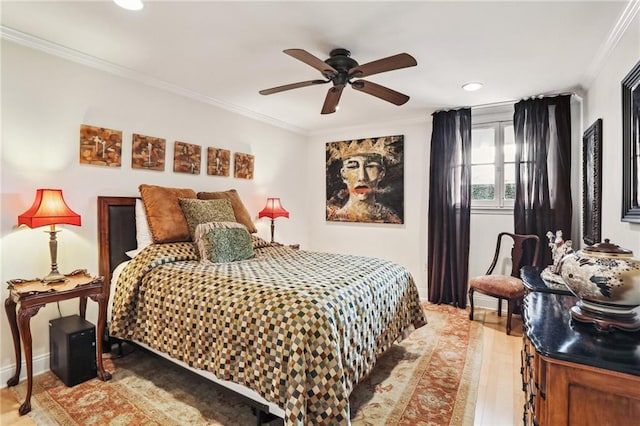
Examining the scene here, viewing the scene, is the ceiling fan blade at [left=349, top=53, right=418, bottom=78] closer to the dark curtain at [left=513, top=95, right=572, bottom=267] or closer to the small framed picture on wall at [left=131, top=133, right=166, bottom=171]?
the small framed picture on wall at [left=131, top=133, right=166, bottom=171]

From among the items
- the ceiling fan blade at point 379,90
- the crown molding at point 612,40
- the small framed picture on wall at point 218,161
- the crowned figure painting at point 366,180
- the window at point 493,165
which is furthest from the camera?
the crowned figure painting at point 366,180

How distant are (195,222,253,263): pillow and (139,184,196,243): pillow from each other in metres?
0.20

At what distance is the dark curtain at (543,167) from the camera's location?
137 inches

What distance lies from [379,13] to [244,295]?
1916 millimetres

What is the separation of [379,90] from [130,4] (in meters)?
1.75

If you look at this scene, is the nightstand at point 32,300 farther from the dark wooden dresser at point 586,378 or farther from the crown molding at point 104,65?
the dark wooden dresser at point 586,378

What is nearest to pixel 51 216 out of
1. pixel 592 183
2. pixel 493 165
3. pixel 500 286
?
pixel 500 286

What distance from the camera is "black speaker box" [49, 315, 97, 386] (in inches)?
89.9

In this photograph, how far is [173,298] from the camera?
2.19 meters

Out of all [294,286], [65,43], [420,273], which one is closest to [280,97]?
[65,43]

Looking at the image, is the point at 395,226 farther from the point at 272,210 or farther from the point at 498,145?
the point at 272,210

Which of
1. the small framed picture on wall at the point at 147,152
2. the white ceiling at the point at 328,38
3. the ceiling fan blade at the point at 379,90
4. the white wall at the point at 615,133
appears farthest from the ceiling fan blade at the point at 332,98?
the white wall at the point at 615,133

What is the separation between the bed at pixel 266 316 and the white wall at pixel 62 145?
0.69ft

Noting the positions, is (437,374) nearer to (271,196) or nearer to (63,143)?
(271,196)
